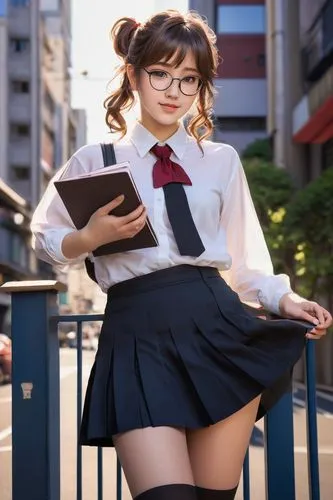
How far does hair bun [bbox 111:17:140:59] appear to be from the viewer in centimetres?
235

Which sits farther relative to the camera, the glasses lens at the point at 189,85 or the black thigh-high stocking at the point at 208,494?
the glasses lens at the point at 189,85

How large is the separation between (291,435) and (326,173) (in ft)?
60.9

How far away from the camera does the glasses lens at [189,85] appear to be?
89.7 inches

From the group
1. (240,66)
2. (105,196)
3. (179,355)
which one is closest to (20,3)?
(240,66)

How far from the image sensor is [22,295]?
291cm

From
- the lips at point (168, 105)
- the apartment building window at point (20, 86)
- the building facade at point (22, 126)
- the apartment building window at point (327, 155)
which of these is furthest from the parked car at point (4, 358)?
the apartment building window at point (20, 86)

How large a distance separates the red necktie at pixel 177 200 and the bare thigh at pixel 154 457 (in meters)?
0.49

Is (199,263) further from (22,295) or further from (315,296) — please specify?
(315,296)

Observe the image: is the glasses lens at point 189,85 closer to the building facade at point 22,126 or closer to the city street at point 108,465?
the city street at point 108,465

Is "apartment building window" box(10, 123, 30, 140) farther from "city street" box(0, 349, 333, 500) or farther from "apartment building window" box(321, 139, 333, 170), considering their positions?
"city street" box(0, 349, 333, 500)

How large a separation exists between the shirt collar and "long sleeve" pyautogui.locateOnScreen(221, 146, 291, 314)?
171 millimetres

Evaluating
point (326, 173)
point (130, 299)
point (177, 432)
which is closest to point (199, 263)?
point (130, 299)

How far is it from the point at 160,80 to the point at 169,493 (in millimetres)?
1072

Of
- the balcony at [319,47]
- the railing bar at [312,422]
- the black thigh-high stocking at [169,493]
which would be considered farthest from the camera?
the balcony at [319,47]
